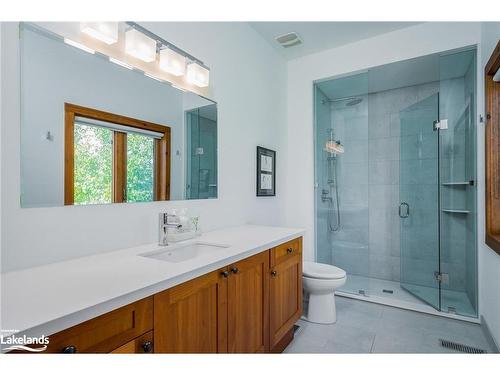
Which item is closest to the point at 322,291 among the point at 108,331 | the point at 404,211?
the point at 404,211

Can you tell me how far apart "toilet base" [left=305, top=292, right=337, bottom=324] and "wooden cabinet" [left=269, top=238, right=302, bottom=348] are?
0.27 meters

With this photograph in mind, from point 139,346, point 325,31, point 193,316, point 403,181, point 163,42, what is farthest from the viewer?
point 403,181

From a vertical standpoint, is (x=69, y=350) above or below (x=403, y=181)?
below

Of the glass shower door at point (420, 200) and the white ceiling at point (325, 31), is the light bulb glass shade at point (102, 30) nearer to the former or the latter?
the white ceiling at point (325, 31)

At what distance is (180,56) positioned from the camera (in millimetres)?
1771

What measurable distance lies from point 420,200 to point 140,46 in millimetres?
3057

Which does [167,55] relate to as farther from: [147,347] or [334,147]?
[334,147]

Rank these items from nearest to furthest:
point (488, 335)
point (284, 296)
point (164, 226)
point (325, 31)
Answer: point (164, 226), point (284, 296), point (488, 335), point (325, 31)

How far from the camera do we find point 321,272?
238 cm

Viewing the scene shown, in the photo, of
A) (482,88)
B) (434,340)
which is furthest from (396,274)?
(482,88)

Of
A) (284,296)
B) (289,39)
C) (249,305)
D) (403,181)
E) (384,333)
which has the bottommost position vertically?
(384,333)

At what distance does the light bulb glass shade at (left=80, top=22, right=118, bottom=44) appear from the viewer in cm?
129

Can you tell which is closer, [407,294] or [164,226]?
[164,226]

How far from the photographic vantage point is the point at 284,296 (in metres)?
1.87
